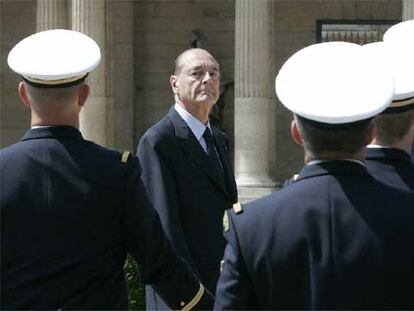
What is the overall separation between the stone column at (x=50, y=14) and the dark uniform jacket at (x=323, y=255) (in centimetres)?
2683

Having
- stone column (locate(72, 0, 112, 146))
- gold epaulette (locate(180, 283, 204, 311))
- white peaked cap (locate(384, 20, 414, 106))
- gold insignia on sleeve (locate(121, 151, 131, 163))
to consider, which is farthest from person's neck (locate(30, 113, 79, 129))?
stone column (locate(72, 0, 112, 146))

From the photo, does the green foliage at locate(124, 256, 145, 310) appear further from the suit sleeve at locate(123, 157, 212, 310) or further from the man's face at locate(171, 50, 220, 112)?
the suit sleeve at locate(123, 157, 212, 310)

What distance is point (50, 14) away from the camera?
1219 inches

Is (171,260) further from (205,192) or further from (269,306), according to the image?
(205,192)

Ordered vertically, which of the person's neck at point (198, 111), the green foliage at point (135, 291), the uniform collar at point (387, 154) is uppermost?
the uniform collar at point (387, 154)

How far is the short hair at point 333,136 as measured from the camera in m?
4.55

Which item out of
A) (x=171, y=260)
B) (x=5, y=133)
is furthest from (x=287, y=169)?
Answer: (x=171, y=260)

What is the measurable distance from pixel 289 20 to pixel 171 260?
92.5ft

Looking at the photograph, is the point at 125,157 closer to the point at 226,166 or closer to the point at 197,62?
the point at 197,62

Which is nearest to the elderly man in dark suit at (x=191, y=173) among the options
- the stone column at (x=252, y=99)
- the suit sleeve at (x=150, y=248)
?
the suit sleeve at (x=150, y=248)

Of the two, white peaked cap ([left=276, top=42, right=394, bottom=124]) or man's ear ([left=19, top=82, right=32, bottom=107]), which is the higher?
white peaked cap ([left=276, top=42, right=394, bottom=124])

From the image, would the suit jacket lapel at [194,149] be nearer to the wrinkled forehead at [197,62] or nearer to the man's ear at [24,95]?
the wrinkled forehead at [197,62]

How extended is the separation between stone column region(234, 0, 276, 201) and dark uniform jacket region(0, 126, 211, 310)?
23650 mm

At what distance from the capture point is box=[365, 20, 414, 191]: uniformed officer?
5.33m
